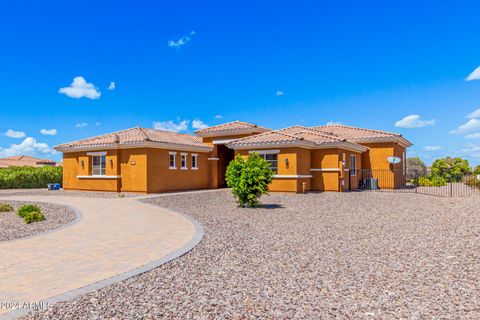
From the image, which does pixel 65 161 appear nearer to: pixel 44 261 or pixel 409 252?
pixel 44 261

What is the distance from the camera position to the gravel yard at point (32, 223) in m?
10.1

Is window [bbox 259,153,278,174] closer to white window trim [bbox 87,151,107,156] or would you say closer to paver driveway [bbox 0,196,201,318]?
white window trim [bbox 87,151,107,156]

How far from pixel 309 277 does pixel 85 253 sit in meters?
4.62

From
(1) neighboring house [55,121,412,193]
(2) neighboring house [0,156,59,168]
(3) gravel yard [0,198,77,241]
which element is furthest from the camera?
(2) neighboring house [0,156,59,168]

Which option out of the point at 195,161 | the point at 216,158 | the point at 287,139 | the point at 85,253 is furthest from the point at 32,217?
the point at 216,158

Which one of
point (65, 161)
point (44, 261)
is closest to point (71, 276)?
point (44, 261)

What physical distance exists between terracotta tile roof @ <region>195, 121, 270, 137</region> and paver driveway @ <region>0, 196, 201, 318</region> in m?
16.6

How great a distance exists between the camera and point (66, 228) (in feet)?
34.0

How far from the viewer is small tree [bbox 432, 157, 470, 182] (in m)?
41.6

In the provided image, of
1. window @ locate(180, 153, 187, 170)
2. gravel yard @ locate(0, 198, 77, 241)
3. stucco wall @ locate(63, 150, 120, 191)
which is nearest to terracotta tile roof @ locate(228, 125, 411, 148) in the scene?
window @ locate(180, 153, 187, 170)

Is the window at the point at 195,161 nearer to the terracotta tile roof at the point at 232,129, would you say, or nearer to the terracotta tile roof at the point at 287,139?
the terracotta tile roof at the point at 232,129

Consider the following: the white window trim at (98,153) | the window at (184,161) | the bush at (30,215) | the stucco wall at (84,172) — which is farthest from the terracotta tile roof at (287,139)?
the bush at (30,215)

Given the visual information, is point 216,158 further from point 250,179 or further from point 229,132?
point 250,179

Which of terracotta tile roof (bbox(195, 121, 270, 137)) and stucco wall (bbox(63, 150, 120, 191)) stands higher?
terracotta tile roof (bbox(195, 121, 270, 137))
